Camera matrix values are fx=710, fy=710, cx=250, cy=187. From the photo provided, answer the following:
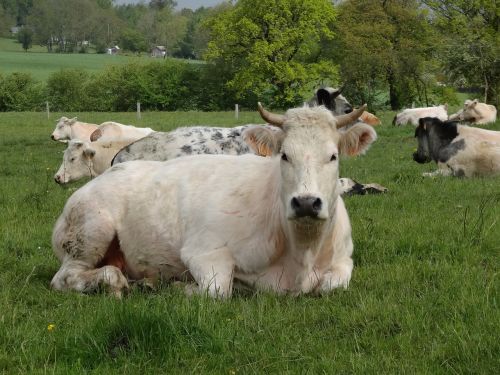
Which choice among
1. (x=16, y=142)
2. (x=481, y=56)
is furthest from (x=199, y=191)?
(x=481, y=56)

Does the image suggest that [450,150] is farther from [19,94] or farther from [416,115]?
[19,94]

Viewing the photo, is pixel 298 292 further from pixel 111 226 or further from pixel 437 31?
pixel 437 31

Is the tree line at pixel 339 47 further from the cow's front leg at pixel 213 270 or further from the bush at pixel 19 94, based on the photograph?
the cow's front leg at pixel 213 270

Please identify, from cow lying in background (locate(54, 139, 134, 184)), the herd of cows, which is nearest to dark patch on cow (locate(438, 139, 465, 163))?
cow lying in background (locate(54, 139, 134, 184))

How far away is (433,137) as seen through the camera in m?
16.1

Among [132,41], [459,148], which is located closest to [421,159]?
[459,148]

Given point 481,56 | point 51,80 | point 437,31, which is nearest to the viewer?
point 481,56

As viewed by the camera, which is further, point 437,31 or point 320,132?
point 437,31

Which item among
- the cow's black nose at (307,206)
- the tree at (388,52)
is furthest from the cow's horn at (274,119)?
the tree at (388,52)

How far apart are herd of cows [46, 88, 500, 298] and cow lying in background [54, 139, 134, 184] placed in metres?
7.39

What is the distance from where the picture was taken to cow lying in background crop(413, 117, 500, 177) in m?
14.9

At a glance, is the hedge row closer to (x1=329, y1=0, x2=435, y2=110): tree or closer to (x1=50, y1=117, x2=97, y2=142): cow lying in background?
(x1=329, y1=0, x2=435, y2=110): tree

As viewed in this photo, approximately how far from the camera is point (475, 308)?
4.91 metres

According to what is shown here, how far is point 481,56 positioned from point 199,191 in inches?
1187
